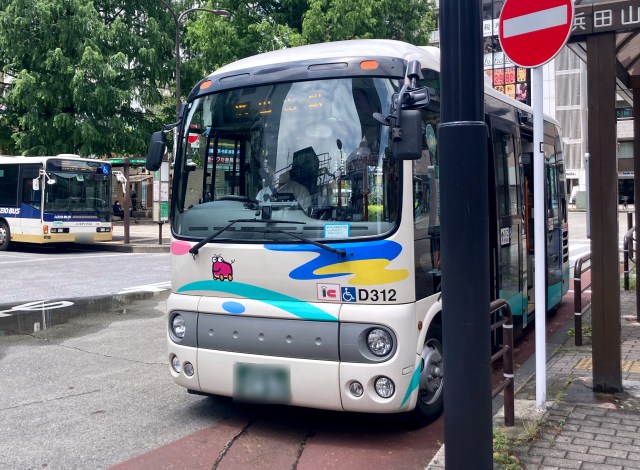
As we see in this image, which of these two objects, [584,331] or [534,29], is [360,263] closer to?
[534,29]

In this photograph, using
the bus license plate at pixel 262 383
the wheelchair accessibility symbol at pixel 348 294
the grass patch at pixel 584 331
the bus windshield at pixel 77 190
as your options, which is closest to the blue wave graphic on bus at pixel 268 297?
the wheelchair accessibility symbol at pixel 348 294

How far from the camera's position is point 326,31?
74.9 ft

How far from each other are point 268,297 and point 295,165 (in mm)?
1011

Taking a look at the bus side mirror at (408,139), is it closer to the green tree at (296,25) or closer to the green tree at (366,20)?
the green tree at (366,20)

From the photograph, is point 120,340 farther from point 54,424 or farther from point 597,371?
point 597,371

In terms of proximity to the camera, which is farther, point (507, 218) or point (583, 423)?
point (507, 218)

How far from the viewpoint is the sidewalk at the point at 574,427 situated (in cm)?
408

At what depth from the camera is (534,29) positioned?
4918 mm

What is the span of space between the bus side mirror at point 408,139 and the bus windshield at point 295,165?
21.4 inches

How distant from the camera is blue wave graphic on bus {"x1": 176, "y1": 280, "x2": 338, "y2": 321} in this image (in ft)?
15.9

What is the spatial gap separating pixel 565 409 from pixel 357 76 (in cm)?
292

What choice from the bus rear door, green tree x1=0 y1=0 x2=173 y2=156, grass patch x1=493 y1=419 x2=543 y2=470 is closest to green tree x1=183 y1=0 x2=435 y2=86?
green tree x1=0 y1=0 x2=173 y2=156

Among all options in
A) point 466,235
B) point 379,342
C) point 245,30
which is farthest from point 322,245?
point 245,30

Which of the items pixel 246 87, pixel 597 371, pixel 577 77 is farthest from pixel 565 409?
pixel 577 77
